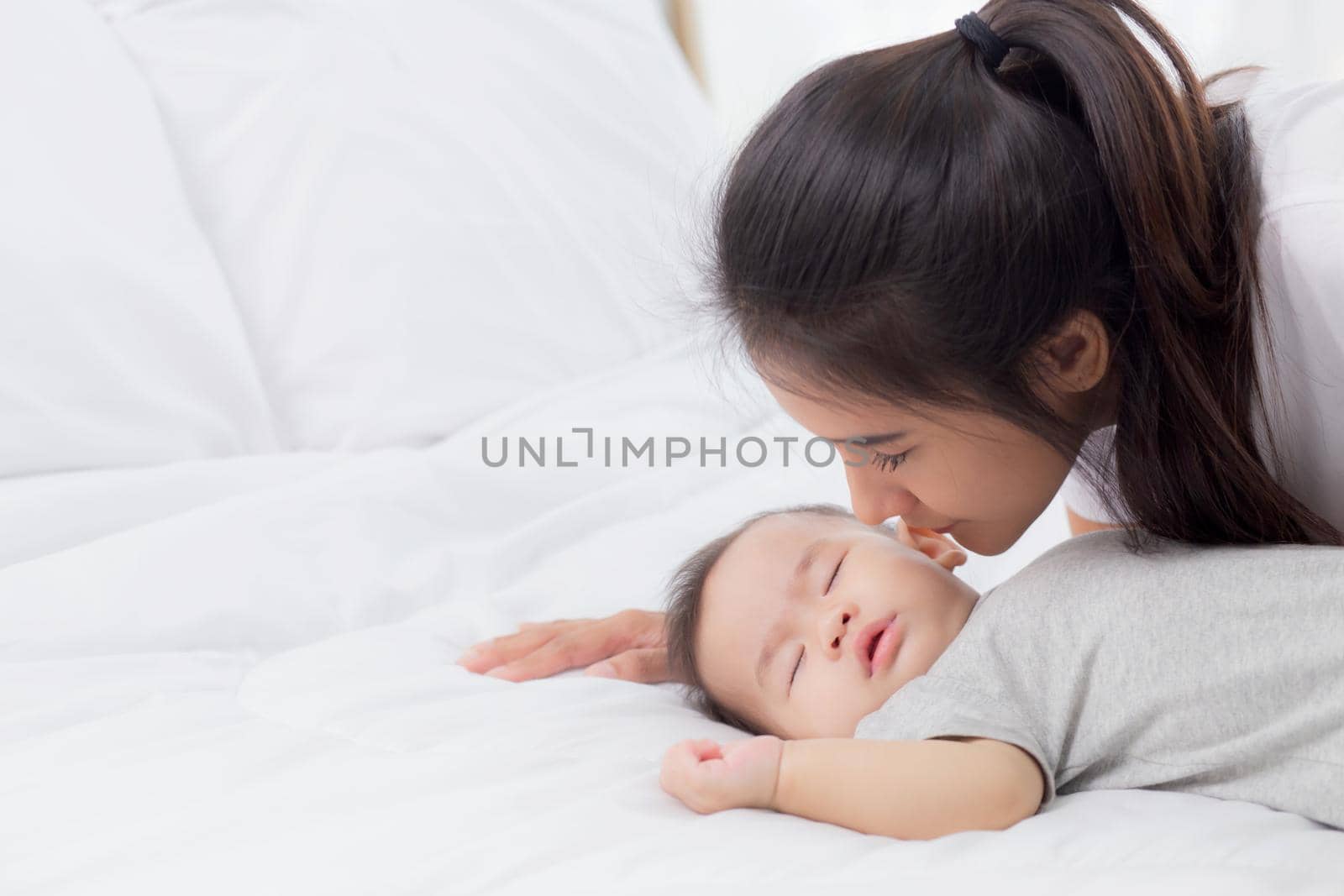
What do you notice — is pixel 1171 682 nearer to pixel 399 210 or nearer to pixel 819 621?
pixel 819 621

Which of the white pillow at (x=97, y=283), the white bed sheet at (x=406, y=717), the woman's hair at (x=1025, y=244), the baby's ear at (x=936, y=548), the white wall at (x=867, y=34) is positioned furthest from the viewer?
the white wall at (x=867, y=34)

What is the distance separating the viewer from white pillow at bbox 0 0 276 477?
4.39 ft

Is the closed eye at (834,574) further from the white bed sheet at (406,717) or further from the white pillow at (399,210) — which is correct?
the white pillow at (399,210)

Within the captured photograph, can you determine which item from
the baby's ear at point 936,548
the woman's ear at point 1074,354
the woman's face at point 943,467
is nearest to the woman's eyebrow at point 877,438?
the woman's face at point 943,467

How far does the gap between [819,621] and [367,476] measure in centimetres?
59

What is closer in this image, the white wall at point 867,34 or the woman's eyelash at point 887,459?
the woman's eyelash at point 887,459

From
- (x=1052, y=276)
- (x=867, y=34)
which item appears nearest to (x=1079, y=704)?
(x=1052, y=276)

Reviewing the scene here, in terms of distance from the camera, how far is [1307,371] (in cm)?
92

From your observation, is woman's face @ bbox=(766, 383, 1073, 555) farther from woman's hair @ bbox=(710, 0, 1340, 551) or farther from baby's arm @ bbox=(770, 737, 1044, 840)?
baby's arm @ bbox=(770, 737, 1044, 840)

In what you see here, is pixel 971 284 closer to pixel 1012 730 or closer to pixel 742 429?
pixel 1012 730

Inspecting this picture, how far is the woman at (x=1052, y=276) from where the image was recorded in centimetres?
82

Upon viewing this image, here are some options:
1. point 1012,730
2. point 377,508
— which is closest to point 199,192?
point 377,508

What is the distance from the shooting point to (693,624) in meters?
1.10

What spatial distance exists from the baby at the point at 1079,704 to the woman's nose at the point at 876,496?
0.32 feet
